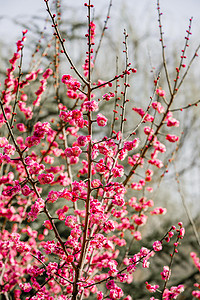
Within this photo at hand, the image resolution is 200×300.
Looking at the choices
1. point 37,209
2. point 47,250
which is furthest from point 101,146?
point 47,250

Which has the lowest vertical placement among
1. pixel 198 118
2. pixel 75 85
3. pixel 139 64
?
pixel 75 85

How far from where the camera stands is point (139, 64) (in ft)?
21.8

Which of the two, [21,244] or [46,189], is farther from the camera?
[46,189]

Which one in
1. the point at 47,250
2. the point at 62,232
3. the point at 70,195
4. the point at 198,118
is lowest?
the point at 47,250

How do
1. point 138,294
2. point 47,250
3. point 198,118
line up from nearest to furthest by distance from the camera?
1. point 47,250
2. point 138,294
3. point 198,118

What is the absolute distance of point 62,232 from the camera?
4.16m

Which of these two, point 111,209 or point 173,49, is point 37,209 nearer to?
point 111,209

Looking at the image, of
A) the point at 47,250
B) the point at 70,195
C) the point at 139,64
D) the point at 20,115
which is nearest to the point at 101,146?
the point at 70,195

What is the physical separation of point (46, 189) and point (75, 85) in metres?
3.14

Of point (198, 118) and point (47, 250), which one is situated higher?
point (198, 118)

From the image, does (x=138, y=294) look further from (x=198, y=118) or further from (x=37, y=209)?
(x=37, y=209)

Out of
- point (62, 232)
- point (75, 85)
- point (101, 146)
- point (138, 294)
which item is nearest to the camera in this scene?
point (75, 85)

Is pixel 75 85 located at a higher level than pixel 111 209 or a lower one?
higher

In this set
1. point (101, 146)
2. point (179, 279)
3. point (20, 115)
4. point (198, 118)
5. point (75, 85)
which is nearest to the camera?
point (75, 85)
